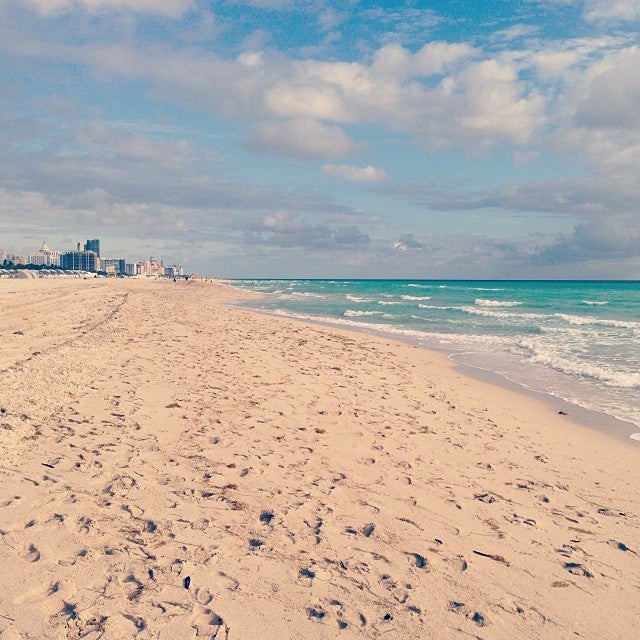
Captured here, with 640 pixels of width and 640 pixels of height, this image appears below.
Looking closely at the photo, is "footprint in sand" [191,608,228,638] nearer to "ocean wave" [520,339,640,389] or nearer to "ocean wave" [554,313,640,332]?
"ocean wave" [520,339,640,389]

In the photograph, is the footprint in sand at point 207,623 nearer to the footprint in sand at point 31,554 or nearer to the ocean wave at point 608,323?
the footprint in sand at point 31,554

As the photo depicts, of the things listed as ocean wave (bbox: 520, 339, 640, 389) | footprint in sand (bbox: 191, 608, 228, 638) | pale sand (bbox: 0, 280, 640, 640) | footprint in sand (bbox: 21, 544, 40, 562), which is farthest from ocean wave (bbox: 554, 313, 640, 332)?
footprint in sand (bbox: 21, 544, 40, 562)

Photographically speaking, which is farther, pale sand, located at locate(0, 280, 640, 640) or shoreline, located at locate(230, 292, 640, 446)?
shoreline, located at locate(230, 292, 640, 446)

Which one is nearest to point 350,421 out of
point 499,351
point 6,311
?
point 499,351

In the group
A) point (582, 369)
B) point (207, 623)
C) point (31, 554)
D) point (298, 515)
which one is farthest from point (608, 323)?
point (31, 554)

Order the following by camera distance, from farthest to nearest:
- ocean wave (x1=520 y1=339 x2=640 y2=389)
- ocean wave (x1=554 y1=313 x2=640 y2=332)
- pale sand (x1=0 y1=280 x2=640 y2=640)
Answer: ocean wave (x1=554 y1=313 x2=640 y2=332), ocean wave (x1=520 y1=339 x2=640 y2=389), pale sand (x1=0 y1=280 x2=640 y2=640)

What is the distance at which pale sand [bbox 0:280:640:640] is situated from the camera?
3766mm

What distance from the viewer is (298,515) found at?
5.17 m

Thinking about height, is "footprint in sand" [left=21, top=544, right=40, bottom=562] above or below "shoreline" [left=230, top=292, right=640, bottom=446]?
above

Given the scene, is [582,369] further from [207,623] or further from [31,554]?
[31,554]

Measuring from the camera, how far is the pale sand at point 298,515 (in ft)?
12.4

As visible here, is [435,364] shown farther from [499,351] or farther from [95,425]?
[95,425]

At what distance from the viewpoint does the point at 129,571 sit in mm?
4086

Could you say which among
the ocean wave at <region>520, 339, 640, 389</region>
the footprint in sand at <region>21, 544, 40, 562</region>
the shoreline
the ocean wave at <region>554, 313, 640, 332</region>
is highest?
the ocean wave at <region>554, 313, 640, 332</region>
